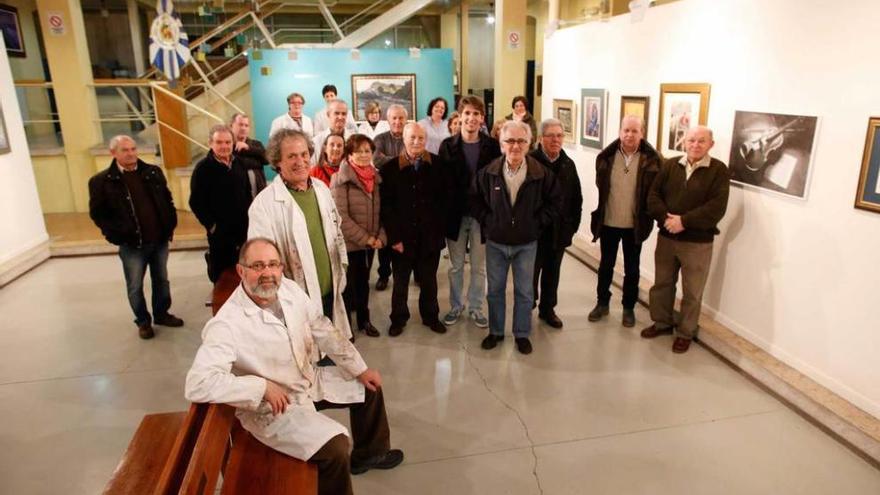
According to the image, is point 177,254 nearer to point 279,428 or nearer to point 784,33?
point 279,428

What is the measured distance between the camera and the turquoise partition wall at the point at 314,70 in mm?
9828

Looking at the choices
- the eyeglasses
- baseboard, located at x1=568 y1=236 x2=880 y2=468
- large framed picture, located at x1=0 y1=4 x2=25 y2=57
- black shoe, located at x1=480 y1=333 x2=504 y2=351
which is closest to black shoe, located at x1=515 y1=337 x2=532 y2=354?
black shoe, located at x1=480 y1=333 x2=504 y2=351

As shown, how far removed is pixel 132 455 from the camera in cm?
249

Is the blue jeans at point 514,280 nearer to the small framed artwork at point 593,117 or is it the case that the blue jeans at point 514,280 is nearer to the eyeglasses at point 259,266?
the eyeglasses at point 259,266

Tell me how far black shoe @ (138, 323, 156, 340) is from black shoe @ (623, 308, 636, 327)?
13.2 ft

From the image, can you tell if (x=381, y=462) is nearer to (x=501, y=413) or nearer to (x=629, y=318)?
(x=501, y=413)

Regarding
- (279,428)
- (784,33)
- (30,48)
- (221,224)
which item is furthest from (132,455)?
(30,48)

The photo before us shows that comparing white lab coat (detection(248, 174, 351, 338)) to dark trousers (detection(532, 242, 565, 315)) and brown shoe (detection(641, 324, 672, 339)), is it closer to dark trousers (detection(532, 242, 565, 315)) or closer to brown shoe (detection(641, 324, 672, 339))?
dark trousers (detection(532, 242, 565, 315))

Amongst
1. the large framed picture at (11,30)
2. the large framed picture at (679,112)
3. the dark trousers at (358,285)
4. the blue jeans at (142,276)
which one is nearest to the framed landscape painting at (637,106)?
the large framed picture at (679,112)

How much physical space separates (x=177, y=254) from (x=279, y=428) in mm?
5399

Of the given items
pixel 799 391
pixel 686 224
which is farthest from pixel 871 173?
pixel 799 391

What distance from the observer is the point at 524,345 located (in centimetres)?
432

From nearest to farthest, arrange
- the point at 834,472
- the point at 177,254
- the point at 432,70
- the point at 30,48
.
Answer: the point at 834,472 < the point at 177,254 < the point at 432,70 < the point at 30,48

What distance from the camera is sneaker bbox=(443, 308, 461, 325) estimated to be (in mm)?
4833
